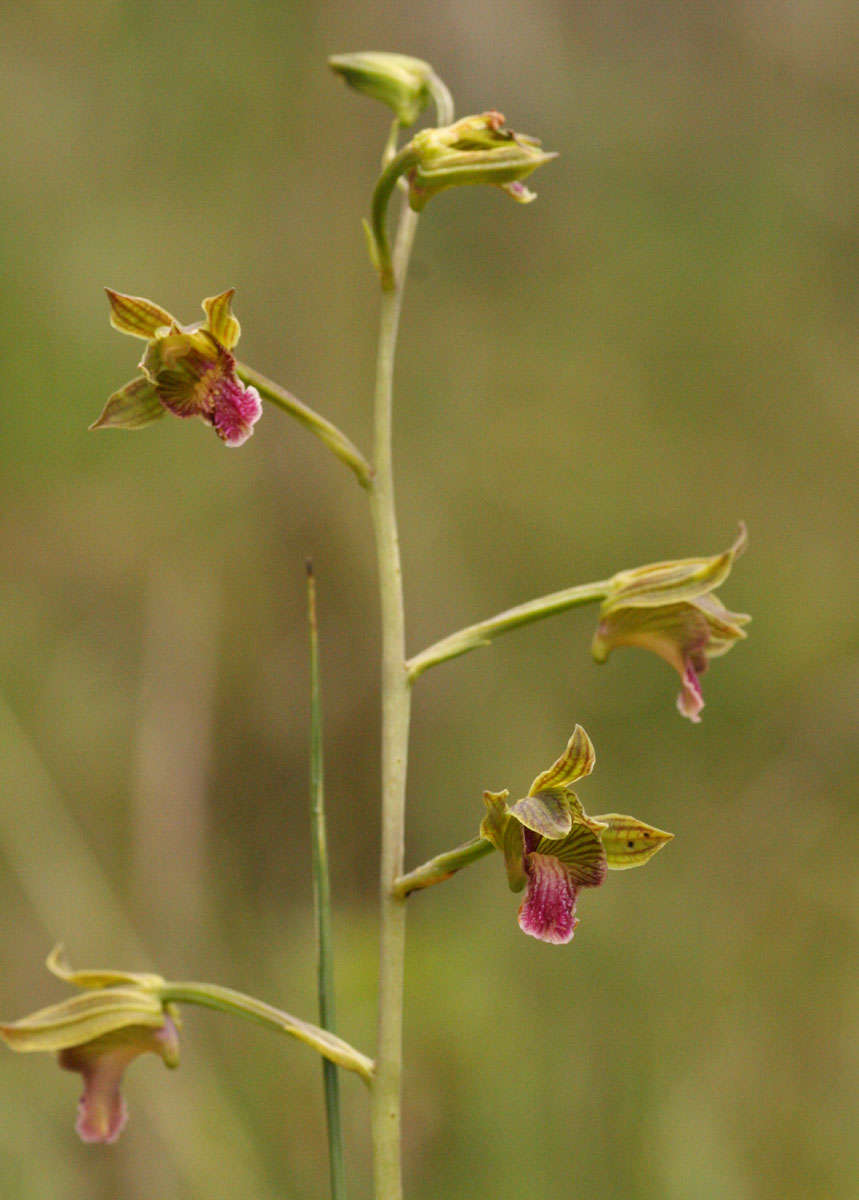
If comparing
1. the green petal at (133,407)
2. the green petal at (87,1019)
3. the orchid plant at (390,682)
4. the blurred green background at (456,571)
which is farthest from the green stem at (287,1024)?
the blurred green background at (456,571)

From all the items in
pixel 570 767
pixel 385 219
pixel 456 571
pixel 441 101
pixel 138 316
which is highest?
pixel 441 101

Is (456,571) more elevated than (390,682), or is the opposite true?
(456,571)

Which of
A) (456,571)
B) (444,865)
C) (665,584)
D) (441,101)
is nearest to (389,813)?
(444,865)

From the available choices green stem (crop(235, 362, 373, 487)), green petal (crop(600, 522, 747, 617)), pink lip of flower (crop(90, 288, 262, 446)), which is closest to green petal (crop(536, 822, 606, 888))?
green petal (crop(600, 522, 747, 617))

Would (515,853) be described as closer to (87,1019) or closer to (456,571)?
(87,1019)

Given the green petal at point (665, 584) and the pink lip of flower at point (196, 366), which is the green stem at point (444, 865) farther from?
the pink lip of flower at point (196, 366)

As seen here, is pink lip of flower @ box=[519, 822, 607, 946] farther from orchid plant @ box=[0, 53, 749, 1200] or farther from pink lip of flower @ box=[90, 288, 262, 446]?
pink lip of flower @ box=[90, 288, 262, 446]

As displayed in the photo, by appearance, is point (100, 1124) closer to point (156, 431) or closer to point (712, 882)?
point (712, 882)
